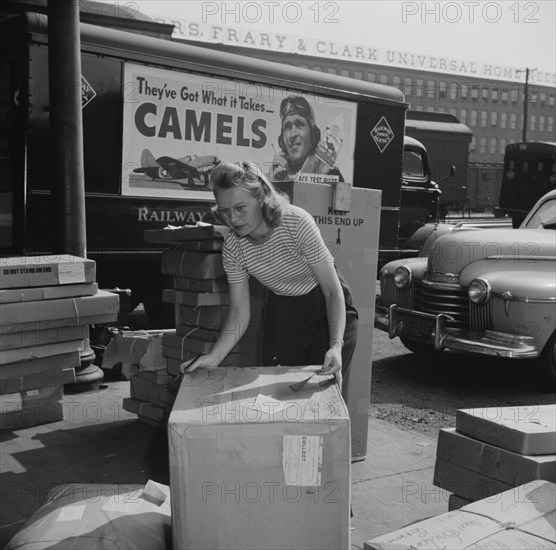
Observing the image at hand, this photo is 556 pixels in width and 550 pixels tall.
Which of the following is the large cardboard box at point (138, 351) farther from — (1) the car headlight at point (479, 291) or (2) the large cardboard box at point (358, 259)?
(1) the car headlight at point (479, 291)

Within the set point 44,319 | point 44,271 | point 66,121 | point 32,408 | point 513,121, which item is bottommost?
point 32,408

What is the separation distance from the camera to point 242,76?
6.95m

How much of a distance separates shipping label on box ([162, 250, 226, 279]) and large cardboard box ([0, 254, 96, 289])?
0.59m

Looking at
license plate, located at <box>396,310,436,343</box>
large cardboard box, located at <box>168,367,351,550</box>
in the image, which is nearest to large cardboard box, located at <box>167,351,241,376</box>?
large cardboard box, located at <box>168,367,351,550</box>

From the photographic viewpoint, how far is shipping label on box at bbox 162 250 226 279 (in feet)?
13.7

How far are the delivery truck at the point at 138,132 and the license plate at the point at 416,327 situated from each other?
6.53 feet

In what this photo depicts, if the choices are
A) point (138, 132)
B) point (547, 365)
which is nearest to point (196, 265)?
Answer: point (138, 132)

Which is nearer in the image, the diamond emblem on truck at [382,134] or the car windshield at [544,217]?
the car windshield at [544,217]

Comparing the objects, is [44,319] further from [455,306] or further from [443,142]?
[443,142]

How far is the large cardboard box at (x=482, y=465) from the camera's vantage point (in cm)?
263

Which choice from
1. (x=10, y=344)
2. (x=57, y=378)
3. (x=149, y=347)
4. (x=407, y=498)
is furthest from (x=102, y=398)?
(x=407, y=498)

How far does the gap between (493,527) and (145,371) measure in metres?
3.04

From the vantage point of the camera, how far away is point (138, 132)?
645 centimetres

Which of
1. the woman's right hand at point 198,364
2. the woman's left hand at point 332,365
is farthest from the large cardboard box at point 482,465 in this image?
the woman's right hand at point 198,364
